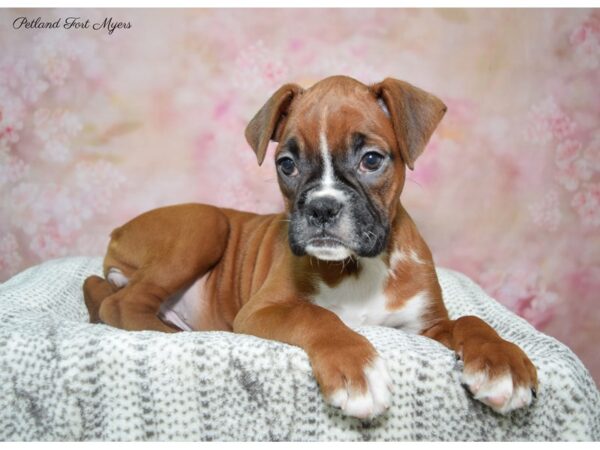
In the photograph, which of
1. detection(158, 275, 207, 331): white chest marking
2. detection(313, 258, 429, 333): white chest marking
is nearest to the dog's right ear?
detection(313, 258, 429, 333): white chest marking

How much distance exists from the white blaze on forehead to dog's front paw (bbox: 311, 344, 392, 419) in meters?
0.73

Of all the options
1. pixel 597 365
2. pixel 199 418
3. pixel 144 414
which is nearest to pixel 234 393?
pixel 199 418

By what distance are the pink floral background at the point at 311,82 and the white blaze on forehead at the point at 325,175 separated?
204cm

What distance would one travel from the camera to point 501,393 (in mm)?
2135

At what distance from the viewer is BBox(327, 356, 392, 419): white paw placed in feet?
6.88

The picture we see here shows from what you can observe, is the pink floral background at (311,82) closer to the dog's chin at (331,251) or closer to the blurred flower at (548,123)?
the blurred flower at (548,123)

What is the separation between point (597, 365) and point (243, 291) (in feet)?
11.0

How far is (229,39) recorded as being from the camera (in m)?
4.93

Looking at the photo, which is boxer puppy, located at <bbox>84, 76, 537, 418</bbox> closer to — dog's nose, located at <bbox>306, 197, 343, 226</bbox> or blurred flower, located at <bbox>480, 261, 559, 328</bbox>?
dog's nose, located at <bbox>306, 197, 343, 226</bbox>

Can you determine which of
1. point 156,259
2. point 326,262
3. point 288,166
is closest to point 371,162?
point 288,166

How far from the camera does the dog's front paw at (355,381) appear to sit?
2.10 metres

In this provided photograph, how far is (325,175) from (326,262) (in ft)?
1.78

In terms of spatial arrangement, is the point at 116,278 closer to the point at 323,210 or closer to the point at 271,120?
the point at 271,120

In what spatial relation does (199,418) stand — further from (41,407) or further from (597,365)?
(597,365)
